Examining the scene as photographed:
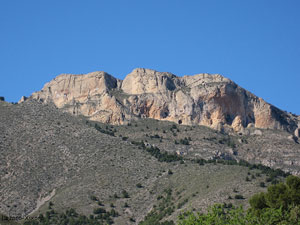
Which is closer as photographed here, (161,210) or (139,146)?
(161,210)

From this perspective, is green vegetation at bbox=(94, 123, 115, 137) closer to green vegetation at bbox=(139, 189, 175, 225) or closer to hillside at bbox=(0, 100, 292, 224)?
hillside at bbox=(0, 100, 292, 224)

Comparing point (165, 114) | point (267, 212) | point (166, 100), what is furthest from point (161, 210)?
point (166, 100)

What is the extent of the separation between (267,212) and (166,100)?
89458 mm

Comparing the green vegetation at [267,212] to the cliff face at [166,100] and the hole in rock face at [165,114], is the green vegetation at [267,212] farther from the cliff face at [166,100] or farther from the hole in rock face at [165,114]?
the hole in rock face at [165,114]

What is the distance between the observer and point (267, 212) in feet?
208

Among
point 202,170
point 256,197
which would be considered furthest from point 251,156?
point 256,197

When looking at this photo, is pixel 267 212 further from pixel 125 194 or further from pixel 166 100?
pixel 166 100

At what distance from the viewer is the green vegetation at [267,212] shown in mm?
61688

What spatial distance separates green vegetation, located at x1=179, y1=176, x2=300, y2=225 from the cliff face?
52.6m

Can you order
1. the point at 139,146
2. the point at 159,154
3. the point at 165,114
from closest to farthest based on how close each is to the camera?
1. the point at 159,154
2. the point at 139,146
3. the point at 165,114

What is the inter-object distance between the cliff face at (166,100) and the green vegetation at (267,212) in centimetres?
5260

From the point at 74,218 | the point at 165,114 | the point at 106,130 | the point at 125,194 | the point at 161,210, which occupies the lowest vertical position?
the point at 74,218

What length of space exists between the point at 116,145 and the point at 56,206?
2368 centimetres

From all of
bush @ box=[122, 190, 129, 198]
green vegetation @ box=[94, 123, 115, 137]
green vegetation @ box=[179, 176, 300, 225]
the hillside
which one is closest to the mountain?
the hillside
